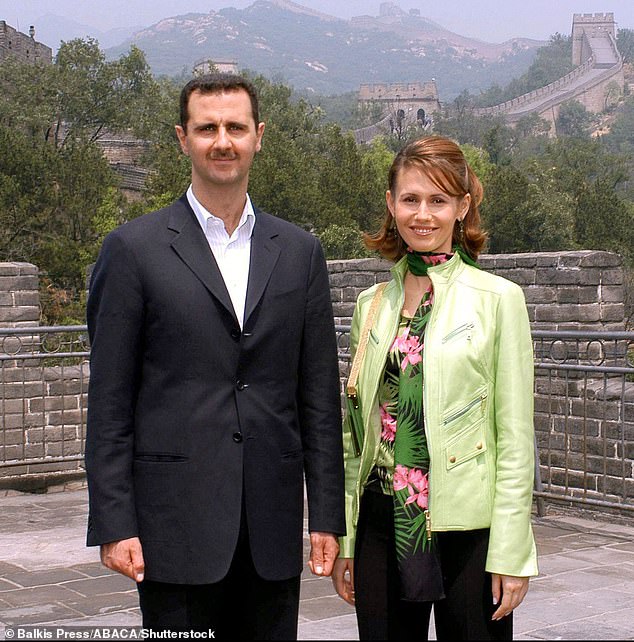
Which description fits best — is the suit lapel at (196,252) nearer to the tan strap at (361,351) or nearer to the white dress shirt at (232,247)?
Result: the white dress shirt at (232,247)

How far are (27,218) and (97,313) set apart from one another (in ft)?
120

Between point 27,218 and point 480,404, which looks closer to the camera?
point 480,404

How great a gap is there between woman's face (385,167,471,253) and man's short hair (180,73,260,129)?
386 millimetres

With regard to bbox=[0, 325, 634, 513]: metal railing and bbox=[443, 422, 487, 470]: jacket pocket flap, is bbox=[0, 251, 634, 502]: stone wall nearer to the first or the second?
bbox=[0, 325, 634, 513]: metal railing

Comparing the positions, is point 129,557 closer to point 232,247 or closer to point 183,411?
point 183,411

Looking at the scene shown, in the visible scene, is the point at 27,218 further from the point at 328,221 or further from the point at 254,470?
the point at 254,470

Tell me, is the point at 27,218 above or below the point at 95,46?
below

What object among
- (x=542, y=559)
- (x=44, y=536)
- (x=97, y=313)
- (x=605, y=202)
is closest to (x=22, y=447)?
(x=44, y=536)

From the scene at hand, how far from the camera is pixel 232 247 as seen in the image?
2729mm

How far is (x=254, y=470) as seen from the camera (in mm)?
2633

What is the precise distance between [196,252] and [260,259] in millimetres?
152

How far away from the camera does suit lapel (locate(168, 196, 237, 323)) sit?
2.62 m

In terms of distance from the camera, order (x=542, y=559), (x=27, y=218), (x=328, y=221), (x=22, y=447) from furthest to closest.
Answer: (x=328, y=221) → (x=27, y=218) → (x=22, y=447) → (x=542, y=559)

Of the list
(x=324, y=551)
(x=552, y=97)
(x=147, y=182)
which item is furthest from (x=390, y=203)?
(x=552, y=97)
